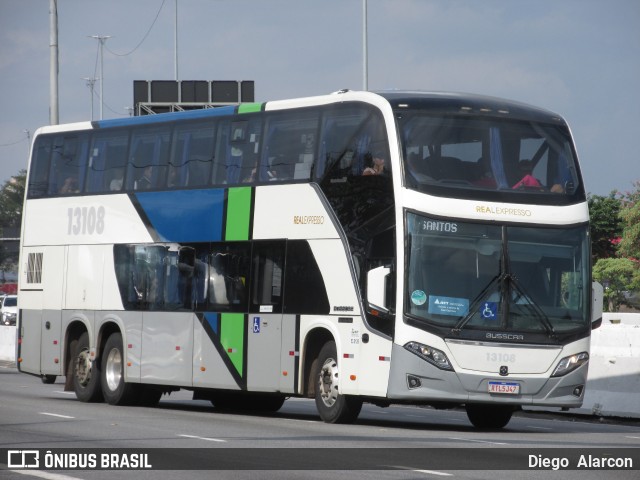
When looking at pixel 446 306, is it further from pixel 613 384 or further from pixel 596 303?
pixel 613 384

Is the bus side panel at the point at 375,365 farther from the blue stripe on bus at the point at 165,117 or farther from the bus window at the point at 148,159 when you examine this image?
the bus window at the point at 148,159

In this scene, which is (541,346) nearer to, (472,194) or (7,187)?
(472,194)

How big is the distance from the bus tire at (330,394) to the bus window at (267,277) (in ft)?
4.08

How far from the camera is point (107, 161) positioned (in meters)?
24.8

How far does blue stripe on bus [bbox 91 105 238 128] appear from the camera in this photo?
Result: 73.5ft

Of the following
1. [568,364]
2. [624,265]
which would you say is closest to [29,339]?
[568,364]

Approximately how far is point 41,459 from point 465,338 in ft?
21.5

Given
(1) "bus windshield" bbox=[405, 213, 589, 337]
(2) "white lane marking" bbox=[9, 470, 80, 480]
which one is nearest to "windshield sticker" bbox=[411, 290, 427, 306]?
(1) "bus windshield" bbox=[405, 213, 589, 337]

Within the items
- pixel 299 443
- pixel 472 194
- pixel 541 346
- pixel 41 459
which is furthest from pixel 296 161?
pixel 41 459

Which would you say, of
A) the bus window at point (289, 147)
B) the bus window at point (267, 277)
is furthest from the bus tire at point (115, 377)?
the bus window at point (289, 147)

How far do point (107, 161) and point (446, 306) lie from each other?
28.0 feet

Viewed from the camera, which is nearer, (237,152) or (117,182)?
(237,152)

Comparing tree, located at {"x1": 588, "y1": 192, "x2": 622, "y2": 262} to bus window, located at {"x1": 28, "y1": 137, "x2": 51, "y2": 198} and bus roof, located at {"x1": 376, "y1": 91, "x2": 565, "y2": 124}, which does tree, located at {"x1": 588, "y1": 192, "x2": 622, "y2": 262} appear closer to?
bus window, located at {"x1": 28, "y1": 137, "x2": 51, "y2": 198}

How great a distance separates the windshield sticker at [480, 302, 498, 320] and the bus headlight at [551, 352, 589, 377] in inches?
44.1
